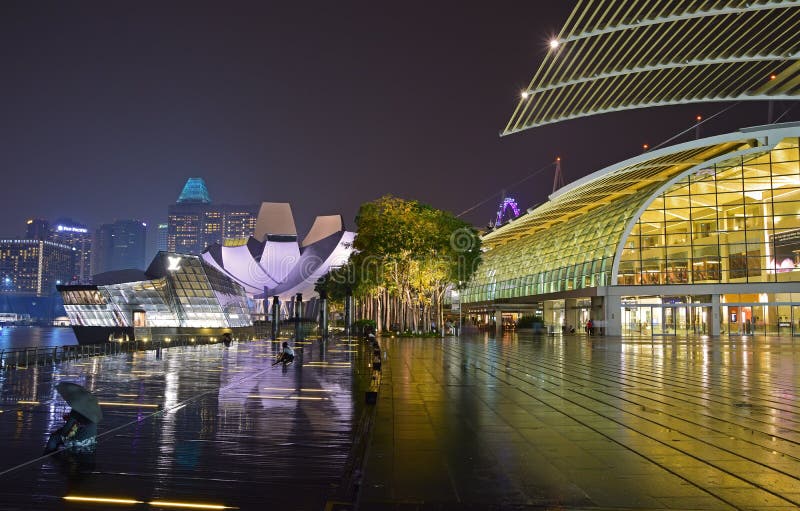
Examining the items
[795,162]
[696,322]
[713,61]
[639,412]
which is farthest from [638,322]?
[639,412]

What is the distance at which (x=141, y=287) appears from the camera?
197 ft

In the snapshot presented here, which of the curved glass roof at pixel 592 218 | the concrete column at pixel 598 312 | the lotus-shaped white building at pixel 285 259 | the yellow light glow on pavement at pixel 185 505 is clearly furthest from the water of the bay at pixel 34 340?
the curved glass roof at pixel 592 218

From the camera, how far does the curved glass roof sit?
49.9 metres

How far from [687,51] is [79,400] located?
58.0 ft

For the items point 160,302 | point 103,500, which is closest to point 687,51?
point 103,500

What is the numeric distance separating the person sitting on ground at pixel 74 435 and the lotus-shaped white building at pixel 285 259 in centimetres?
10335

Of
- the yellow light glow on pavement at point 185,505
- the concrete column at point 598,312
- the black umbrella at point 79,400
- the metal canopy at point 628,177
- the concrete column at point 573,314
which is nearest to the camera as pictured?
the yellow light glow on pavement at point 185,505

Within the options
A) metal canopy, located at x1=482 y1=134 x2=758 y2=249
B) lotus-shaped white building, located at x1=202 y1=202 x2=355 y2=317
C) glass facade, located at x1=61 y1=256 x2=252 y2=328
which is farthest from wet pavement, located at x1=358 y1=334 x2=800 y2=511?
lotus-shaped white building, located at x1=202 y1=202 x2=355 y2=317

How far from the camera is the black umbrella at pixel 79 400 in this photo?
820 centimetres

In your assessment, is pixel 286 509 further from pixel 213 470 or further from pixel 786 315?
pixel 786 315

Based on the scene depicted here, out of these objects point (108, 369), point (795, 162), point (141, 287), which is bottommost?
point (108, 369)

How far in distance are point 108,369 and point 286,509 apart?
1747 centimetres

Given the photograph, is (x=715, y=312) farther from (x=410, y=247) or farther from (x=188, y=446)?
(x=188, y=446)

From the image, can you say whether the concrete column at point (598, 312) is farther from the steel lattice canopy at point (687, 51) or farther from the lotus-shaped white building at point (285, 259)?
the lotus-shaped white building at point (285, 259)
